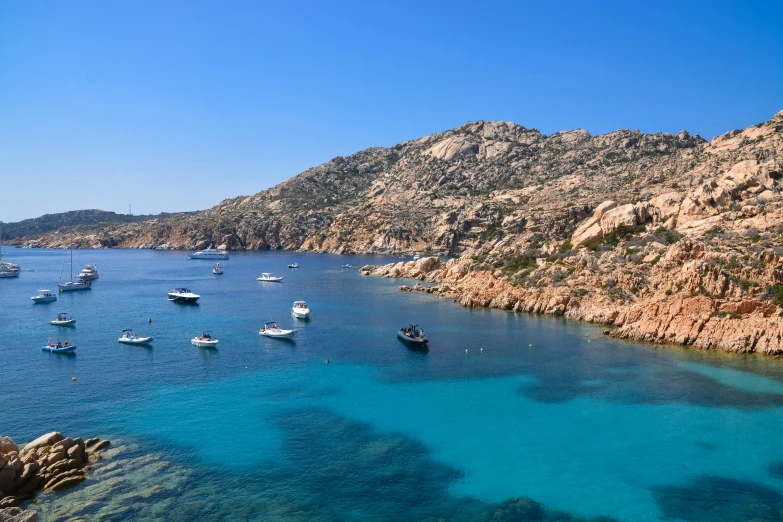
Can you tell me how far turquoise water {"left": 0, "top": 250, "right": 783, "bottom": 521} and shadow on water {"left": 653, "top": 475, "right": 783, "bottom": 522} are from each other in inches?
3.8

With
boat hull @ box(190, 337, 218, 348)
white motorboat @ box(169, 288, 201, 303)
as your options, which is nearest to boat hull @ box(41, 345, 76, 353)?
boat hull @ box(190, 337, 218, 348)

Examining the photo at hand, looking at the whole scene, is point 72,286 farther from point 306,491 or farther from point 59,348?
point 306,491

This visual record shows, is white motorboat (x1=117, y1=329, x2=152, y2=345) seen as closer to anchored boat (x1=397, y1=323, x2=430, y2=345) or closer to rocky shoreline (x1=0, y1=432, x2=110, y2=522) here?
rocky shoreline (x1=0, y1=432, x2=110, y2=522)

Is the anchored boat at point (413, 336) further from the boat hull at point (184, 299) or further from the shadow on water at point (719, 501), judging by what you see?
the boat hull at point (184, 299)

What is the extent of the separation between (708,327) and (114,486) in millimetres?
52398

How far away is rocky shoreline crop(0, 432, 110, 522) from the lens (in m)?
24.7

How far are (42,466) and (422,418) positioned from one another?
21.5 metres

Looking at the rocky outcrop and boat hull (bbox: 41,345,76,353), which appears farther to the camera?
the rocky outcrop

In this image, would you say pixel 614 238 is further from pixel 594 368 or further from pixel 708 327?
pixel 594 368

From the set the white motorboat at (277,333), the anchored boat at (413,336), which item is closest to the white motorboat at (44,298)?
the white motorboat at (277,333)

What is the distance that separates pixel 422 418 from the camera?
3503 centimetres

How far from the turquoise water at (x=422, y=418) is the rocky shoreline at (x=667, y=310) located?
263cm

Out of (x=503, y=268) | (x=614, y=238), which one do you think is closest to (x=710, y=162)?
(x=614, y=238)

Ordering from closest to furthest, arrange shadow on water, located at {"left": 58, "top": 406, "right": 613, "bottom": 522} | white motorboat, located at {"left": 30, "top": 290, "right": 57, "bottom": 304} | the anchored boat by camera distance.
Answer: shadow on water, located at {"left": 58, "top": 406, "right": 613, "bottom": 522}, the anchored boat, white motorboat, located at {"left": 30, "top": 290, "right": 57, "bottom": 304}
